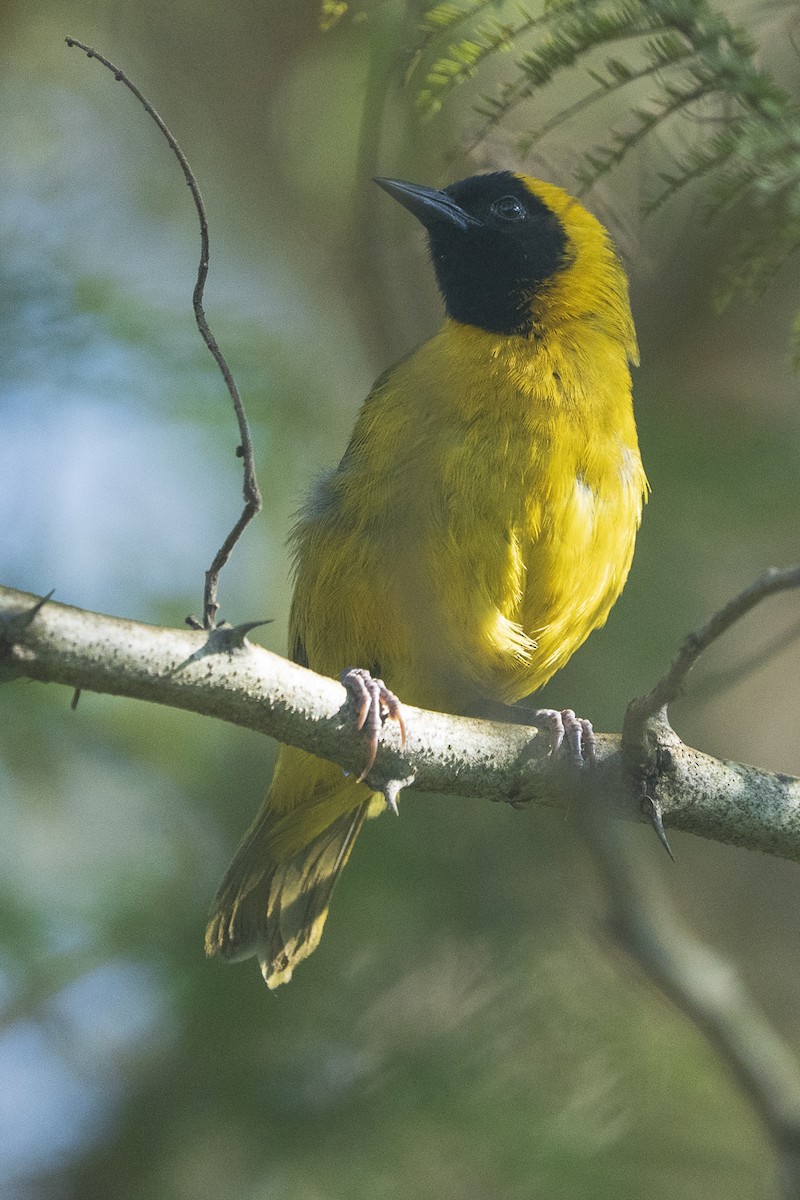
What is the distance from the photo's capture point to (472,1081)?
4594 millimetres

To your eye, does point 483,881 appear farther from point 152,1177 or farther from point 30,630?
point 30,630

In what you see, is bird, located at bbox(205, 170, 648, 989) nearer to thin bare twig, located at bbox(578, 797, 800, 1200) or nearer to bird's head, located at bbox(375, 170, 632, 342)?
bird's head, located at bbox(375, 170, 632, 342)

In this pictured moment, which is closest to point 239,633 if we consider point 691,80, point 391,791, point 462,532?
point 391,791

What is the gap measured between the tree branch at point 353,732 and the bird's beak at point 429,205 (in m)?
2.23

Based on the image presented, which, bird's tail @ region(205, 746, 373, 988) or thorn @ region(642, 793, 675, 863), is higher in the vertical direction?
thorn @ region(642, 793, 675, 863)

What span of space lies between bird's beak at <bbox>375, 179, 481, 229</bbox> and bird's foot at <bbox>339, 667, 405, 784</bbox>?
2.21 meters

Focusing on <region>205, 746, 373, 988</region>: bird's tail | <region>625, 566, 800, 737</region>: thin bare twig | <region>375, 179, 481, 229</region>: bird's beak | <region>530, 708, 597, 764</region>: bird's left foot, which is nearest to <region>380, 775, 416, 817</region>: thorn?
<region>530, 708, 597, 764</region>: bird's left foot

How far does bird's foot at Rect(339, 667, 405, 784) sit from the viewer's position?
284 centimetres

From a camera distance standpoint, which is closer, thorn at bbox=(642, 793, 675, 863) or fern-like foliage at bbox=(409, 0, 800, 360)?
fern-like foliage at bbox=(409, 0, 800, 360)

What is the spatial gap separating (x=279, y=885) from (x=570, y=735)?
1563mm

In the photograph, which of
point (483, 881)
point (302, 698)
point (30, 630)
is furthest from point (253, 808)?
point (30, 630)

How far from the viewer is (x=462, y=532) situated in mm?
3752

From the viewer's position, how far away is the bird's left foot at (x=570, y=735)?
3209 mm

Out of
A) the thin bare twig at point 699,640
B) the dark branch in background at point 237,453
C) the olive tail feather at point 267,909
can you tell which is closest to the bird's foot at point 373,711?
the dark branch in background at point 237,453
